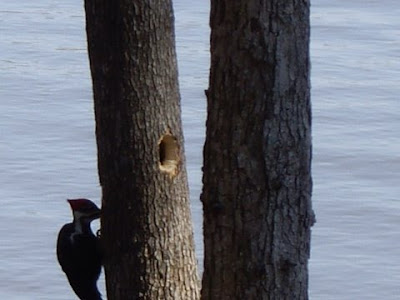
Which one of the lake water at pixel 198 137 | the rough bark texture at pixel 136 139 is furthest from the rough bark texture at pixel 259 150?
the lake water at pixel 198 137

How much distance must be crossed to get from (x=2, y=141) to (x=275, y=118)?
6613mm

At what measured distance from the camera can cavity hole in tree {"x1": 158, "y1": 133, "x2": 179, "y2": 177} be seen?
4.84m

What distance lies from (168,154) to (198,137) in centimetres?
506

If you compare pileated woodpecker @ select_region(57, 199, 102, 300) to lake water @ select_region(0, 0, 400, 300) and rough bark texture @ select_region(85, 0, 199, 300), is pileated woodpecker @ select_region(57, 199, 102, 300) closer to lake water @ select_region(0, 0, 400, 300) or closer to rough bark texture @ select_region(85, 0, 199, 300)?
rough bark texture @ select_region(85, 0, 199, 300)

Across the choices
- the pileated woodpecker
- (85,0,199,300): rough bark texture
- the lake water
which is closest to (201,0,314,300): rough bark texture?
(85,0,199,300): rough bark texture

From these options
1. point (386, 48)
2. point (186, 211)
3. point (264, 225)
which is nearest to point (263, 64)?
point (264, 225)

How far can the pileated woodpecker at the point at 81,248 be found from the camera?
16.6 ft

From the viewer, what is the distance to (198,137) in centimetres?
991

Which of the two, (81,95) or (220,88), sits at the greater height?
(220,88)

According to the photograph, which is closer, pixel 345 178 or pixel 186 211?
pixel 186 211

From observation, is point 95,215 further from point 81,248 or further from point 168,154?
point 168,154

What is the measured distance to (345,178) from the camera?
9.21 meters

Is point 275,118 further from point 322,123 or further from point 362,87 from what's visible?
point 362,87

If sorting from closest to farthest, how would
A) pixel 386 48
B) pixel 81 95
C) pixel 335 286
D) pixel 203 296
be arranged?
1. pixel 203 296
2. pixel 335 286
3. pixel 81 95
4. pixel 386 48
